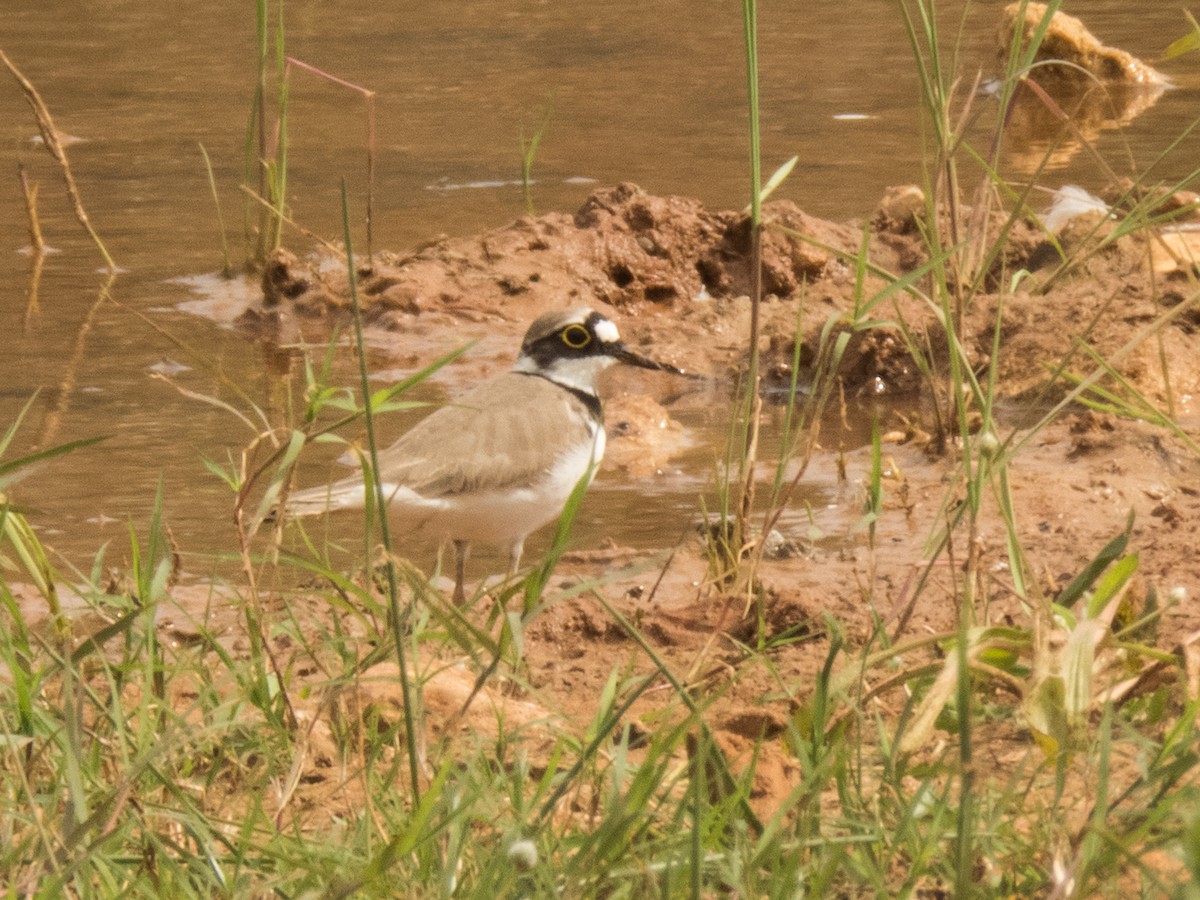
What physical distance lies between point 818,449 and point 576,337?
0.95 metres

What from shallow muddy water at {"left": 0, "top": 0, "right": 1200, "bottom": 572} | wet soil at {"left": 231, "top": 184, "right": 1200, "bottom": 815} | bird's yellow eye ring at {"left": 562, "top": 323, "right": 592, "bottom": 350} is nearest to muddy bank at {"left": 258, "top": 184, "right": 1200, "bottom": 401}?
wet soil at {"left": 231, "top": 184, "right": 1200, "bottom": 815}

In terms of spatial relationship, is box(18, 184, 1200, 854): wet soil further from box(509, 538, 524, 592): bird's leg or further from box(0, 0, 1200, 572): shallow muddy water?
box(0, 0, 1200, 572): shallow muddy water

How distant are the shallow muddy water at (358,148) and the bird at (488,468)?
13.0 inches

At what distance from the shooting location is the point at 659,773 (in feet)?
8.43

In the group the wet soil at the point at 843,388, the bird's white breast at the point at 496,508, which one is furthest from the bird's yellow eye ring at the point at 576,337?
the bird's white breast at the point at 496,508

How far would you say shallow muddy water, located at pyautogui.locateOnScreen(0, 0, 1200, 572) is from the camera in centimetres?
641

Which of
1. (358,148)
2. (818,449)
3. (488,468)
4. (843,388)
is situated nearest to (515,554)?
(488,468)

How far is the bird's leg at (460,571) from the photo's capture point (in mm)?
5207

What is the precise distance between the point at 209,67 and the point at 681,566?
9.23 m

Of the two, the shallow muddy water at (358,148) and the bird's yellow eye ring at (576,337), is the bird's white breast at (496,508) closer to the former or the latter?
the shallow muddy water at (358,148)

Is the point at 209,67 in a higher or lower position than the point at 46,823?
lower

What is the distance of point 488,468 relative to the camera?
209 inches

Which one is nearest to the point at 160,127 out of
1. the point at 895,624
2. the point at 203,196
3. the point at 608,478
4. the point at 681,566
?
the point at 203,196

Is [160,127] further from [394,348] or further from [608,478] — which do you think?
[608,478]
